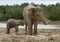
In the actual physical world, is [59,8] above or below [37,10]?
below

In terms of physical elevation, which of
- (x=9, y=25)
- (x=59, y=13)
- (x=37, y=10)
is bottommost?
(x=59, y=13)

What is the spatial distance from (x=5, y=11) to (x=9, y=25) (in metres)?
26.7

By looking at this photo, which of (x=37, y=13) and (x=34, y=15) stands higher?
(x=37, y=13)

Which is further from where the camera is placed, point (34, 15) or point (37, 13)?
point (34, 15)

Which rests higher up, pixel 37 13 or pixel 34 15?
pixel 37 13

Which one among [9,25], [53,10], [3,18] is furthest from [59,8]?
[9,25]

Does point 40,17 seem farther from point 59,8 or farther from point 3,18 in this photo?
point 59,8

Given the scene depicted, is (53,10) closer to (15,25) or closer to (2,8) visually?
(2,8)

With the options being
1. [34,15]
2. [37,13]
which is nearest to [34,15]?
[34,15]

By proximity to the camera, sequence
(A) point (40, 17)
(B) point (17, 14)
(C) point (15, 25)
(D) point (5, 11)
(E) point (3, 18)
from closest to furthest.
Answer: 1. (A) point (40, 17)
2. (C) point (15, 25)
3. (E) point (3, 18)
4. (B) point (17, 14)
5. (D) point (5, 11)

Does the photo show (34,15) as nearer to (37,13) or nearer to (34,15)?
(34,15)

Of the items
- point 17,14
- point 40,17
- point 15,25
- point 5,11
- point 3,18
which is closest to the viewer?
point 40,17

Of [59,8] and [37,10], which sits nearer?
[37,10]

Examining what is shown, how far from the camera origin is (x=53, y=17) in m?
38.1
